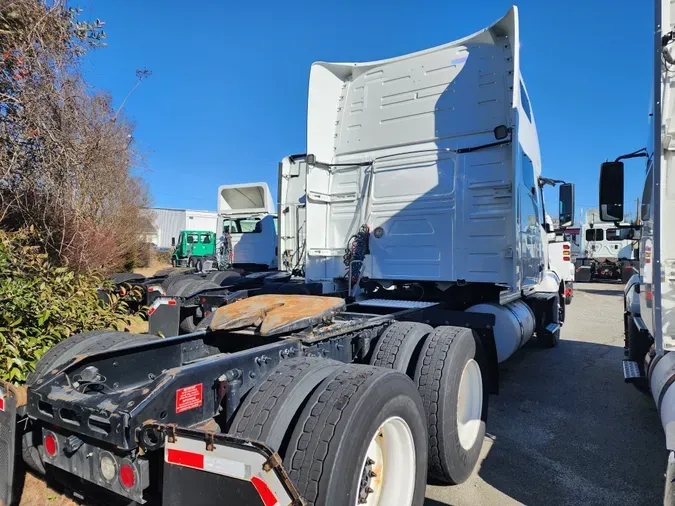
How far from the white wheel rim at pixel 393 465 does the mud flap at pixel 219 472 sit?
0.90 metres

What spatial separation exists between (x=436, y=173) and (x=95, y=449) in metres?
4.47

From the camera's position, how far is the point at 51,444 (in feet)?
7.05

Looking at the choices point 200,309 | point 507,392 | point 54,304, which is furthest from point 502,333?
point 54,304

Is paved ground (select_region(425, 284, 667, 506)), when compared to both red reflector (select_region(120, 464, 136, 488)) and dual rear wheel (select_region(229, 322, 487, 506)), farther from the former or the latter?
red reflector (select_region(120, 464, 136, 488))

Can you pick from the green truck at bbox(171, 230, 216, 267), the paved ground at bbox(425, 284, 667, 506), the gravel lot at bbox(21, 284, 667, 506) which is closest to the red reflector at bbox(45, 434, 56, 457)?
the gravel lot at bbox(21, 284, 667, 506)

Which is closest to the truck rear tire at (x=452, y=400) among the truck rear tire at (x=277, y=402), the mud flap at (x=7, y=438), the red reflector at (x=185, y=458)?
the truck rear tire at (x=277, y=402)

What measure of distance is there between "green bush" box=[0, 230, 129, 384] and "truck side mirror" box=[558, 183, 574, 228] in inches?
237

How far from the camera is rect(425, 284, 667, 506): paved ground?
318 cm

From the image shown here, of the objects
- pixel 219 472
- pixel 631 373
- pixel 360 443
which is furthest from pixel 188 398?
pixel 631 373

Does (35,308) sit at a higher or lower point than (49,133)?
lower

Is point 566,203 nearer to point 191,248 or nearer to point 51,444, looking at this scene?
point 51,444

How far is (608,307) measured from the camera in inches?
545

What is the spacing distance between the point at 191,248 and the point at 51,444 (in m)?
25.5

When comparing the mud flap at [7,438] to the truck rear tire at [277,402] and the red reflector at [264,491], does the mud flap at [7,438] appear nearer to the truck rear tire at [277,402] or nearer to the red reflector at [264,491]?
the truck rear tire at [277,402]
